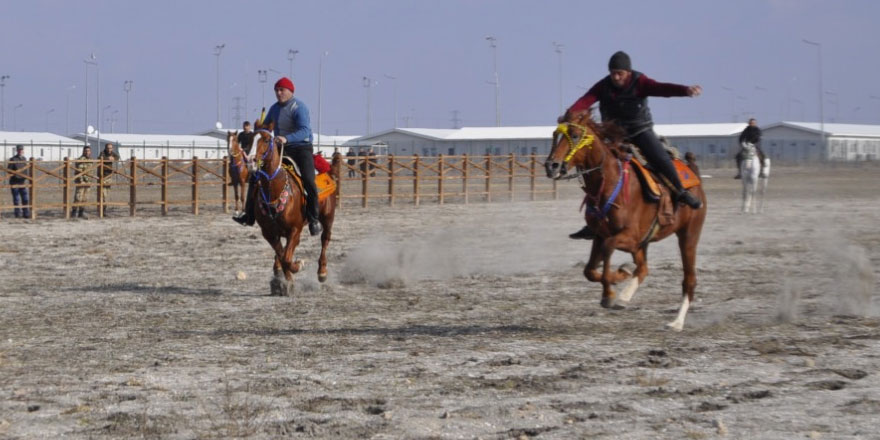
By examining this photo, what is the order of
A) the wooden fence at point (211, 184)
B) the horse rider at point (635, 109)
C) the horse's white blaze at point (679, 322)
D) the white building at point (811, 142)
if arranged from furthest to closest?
the white building at point (811, 142) → the wooden fence at point (211, 184) → the horse rider at point (635, 109) → the horse's white blaze at point (679, 322)

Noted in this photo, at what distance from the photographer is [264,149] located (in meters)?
13.2

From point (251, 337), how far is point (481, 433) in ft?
13.5

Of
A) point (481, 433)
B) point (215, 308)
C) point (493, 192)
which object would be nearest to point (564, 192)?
point (493, 192)

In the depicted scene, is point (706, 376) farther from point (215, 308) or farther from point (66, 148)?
point (66, 148)

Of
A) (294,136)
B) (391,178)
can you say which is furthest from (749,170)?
(294,136)

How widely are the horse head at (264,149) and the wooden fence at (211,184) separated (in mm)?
15849

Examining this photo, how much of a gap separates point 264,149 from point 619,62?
4.56 meters

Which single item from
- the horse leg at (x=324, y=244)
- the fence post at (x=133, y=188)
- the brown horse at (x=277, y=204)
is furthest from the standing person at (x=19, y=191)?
the brown horse at (x=277, y=204)

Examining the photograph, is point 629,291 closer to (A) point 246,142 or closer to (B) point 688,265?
(B) point 688,265

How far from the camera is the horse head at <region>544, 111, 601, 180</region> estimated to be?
32.1ft

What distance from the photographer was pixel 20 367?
28.4ft

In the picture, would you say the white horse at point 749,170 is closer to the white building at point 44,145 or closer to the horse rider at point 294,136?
the horse rider at point 294,136

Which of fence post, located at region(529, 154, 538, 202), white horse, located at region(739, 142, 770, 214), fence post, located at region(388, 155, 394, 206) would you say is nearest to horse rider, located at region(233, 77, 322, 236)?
white horse, located at region(739, 142, 770, 214)

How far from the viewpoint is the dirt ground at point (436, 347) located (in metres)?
6.77
